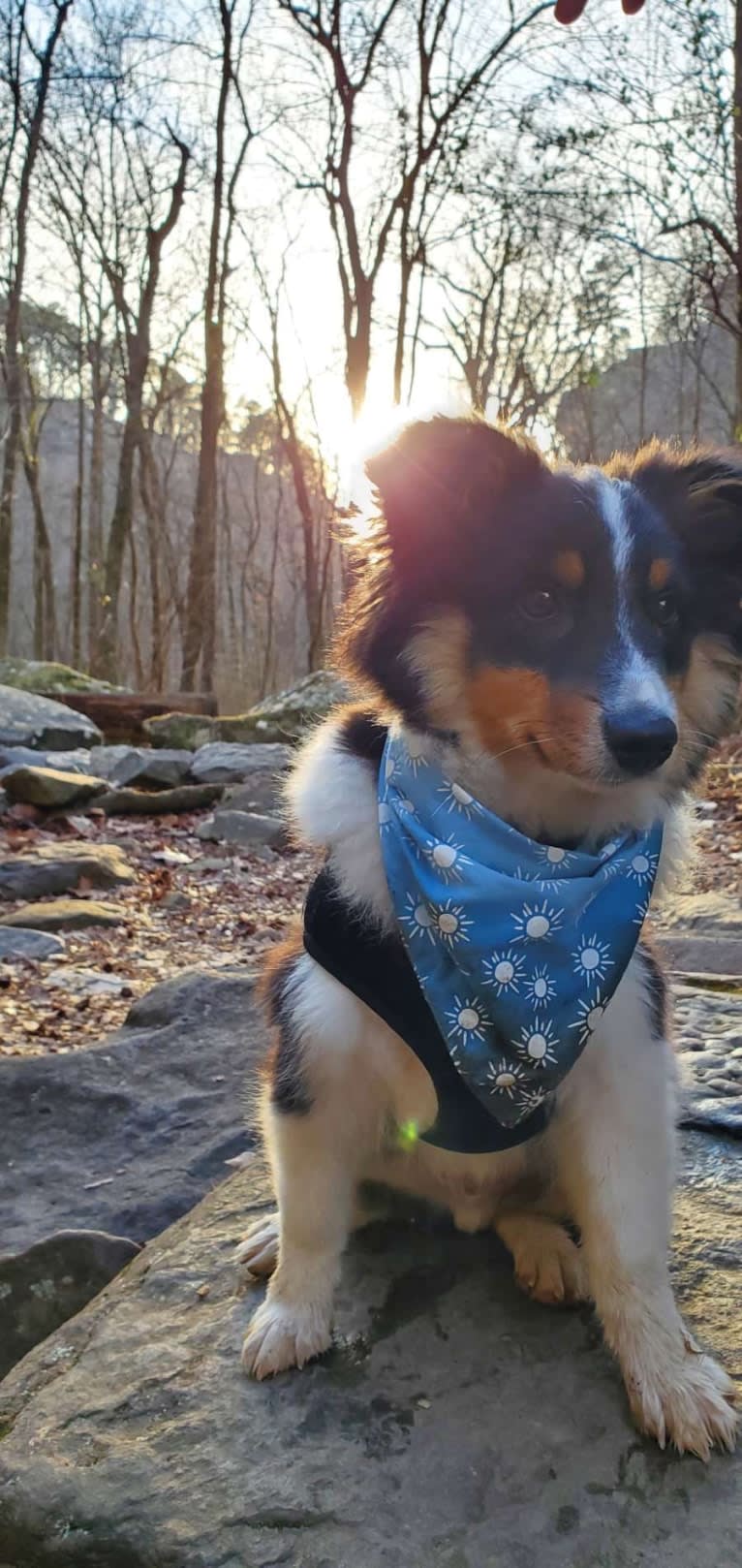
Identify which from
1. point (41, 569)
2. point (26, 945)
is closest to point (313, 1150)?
point (26, 945)

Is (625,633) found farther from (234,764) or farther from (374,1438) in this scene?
(234,764)

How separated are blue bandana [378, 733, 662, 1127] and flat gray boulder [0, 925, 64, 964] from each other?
3.99 metres

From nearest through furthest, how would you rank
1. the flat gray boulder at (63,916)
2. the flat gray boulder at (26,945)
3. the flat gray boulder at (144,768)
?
the flat gray boulder at (26,945), the flat gray boulder at (63,916), the flat gray boulder at (144,768)

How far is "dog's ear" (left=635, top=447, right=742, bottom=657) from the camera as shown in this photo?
87.0 inches

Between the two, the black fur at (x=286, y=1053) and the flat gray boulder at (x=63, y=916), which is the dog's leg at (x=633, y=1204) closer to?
the black fur at (x=286, y=1053)

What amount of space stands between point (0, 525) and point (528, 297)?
1053 centimetres

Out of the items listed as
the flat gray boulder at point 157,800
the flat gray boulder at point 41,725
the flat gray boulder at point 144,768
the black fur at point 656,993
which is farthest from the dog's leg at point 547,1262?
the flat gray boulder at point 41,725

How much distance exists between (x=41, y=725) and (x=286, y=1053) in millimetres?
10194

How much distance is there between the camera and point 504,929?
6.57ft

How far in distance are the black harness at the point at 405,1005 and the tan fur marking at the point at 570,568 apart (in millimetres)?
742

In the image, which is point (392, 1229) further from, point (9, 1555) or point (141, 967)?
point (141, 967)

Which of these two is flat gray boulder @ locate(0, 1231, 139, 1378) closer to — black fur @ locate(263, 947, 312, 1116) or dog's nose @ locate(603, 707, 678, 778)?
black fur @ locate(263, 947, 312, 1116)

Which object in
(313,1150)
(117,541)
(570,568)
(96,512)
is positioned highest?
(96,512)

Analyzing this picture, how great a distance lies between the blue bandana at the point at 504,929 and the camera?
1.94m
